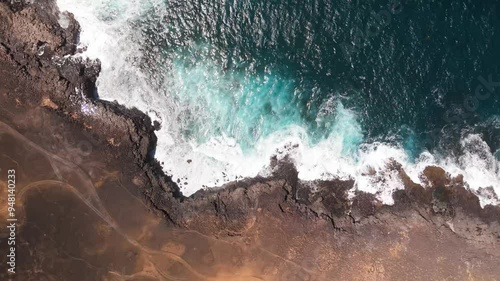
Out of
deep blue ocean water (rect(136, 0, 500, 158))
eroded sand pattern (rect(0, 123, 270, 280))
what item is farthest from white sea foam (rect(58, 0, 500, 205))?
eroded sand pattern (rect(0, 123, 270, 280))

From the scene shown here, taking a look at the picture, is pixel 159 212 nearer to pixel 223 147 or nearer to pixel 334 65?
pixel 223 147

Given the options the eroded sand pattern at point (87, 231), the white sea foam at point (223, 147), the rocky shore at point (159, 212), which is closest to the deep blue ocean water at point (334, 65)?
the white sea foam at point (223, 147)

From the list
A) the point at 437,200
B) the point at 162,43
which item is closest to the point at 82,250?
the point at 162,43

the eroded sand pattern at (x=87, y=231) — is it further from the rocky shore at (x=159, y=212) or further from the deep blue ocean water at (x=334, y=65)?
the deep blue ocean water at (x=334, y=65)

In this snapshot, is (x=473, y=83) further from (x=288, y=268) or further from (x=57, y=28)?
(x=57, y=28)

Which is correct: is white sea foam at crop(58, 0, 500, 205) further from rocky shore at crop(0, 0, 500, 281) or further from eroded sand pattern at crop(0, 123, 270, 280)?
eroded sand pattern at crop(0, 123, 270, 280)

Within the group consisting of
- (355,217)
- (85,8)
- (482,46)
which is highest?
(85,8)

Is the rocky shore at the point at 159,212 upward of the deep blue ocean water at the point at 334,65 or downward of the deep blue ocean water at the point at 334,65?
downward
